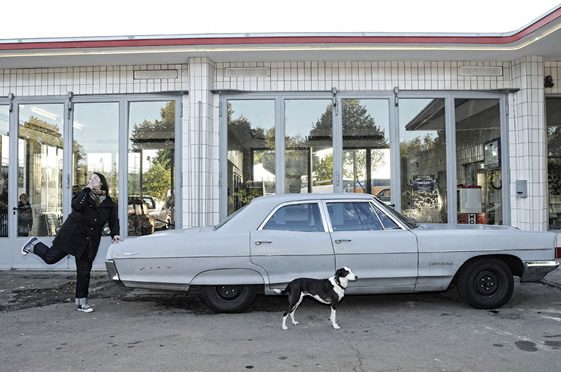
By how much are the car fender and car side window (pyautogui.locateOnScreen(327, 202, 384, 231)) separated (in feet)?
3.66

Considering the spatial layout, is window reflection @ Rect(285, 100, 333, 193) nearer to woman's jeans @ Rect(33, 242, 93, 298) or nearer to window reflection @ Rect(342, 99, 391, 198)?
window reflection @ Rect(342, 99, 391, 198)

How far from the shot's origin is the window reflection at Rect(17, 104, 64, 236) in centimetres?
906

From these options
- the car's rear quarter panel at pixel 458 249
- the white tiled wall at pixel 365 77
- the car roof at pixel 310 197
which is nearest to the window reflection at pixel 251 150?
the white tiled wall at pixel 365 77

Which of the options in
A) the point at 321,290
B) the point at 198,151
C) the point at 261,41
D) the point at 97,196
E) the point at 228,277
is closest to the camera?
the point at 321,290

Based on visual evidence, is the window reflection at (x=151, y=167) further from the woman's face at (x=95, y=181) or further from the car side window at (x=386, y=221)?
the car side window at (x=386, y=221)

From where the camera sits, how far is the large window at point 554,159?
9133 mm

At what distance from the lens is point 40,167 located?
9148mm

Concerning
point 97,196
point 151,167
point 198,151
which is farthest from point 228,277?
point 151,167

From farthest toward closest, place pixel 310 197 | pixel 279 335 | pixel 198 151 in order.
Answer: pixel 198 151
pixel 310 197
pixel 279 335

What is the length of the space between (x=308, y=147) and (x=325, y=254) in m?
4.04

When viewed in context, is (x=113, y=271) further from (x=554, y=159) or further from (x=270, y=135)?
(x=554, y=159)

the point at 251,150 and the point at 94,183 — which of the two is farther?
the point at 251,150

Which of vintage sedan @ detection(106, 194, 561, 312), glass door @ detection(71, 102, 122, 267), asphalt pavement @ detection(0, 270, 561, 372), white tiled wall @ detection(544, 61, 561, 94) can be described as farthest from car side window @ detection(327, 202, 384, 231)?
white tiled wall @ detection(544, 61, 561, 94)

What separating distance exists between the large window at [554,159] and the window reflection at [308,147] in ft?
14.2
